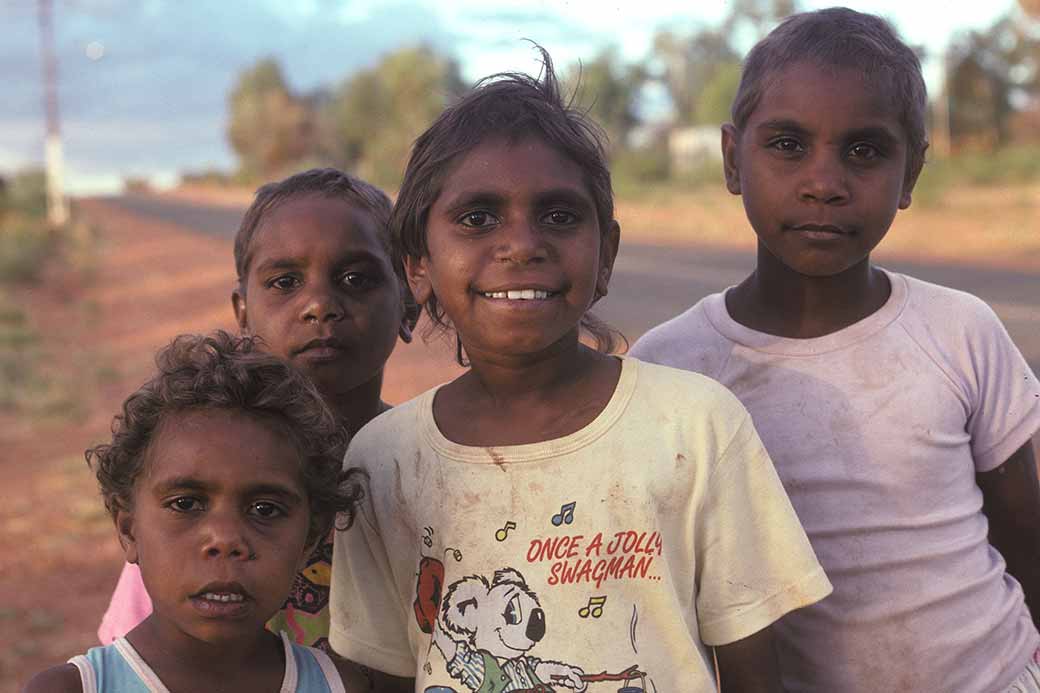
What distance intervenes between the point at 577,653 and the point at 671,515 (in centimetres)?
27

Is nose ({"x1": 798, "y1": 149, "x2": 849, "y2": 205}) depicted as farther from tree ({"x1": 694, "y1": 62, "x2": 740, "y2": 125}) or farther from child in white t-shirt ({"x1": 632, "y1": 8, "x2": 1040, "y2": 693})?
tree ({"x1": 694, "y1": 62, "x2": 740, "y2": 125})

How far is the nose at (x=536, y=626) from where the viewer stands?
6.30 ft

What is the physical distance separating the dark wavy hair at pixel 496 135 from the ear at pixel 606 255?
2 cm

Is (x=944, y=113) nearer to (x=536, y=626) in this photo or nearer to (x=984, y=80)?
(x=984, y=80)

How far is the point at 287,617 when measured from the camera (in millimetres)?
2422

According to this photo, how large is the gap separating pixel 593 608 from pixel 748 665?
0.30 metres

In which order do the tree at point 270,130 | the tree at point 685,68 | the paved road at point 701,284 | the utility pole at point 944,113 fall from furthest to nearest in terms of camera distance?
the tree at point 270,130 < the tree at point 685,68 < the utility pole at point 944,113 < the paved road at point 701,284

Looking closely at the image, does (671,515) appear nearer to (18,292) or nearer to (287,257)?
(287,257)

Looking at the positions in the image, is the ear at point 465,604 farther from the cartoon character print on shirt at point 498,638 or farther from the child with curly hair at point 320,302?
the child with curly hair at point 320,302

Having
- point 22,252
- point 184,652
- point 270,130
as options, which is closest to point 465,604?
point 184,652

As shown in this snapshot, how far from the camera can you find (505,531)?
1.97 meters

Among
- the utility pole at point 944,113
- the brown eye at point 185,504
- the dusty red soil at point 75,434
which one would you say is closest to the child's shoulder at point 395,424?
the brown eye at point 185,504

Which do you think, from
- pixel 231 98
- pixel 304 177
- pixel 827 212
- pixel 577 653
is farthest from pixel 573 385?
pixel 231 98

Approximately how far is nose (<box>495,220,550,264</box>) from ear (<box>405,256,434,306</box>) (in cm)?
22
